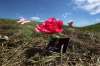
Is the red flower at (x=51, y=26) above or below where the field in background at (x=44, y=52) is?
above

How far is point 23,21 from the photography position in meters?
4.24

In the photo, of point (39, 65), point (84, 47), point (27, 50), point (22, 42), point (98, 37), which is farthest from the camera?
point (98, 37)

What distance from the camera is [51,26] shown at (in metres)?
3.18

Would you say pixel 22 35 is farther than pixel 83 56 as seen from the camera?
Answer: Yes

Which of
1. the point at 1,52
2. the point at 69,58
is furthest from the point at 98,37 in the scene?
the point at 1,52

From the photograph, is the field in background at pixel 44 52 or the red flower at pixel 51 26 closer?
the field in background at pixel 44 52

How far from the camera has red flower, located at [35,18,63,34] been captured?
3.19 metres

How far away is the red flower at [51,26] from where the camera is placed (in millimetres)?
3186

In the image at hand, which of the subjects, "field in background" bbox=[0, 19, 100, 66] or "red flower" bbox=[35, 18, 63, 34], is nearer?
"field in background" bbox=[0, 19, 100, 66]

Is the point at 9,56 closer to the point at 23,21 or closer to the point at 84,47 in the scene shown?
the point at 84,47

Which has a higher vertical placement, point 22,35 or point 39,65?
point 22,35

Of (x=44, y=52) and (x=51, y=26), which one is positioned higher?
(x=51, y=26)

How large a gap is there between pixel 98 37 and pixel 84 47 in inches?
23.0

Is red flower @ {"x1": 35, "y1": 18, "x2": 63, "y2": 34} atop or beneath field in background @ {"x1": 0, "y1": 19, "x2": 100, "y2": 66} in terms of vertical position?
atop
